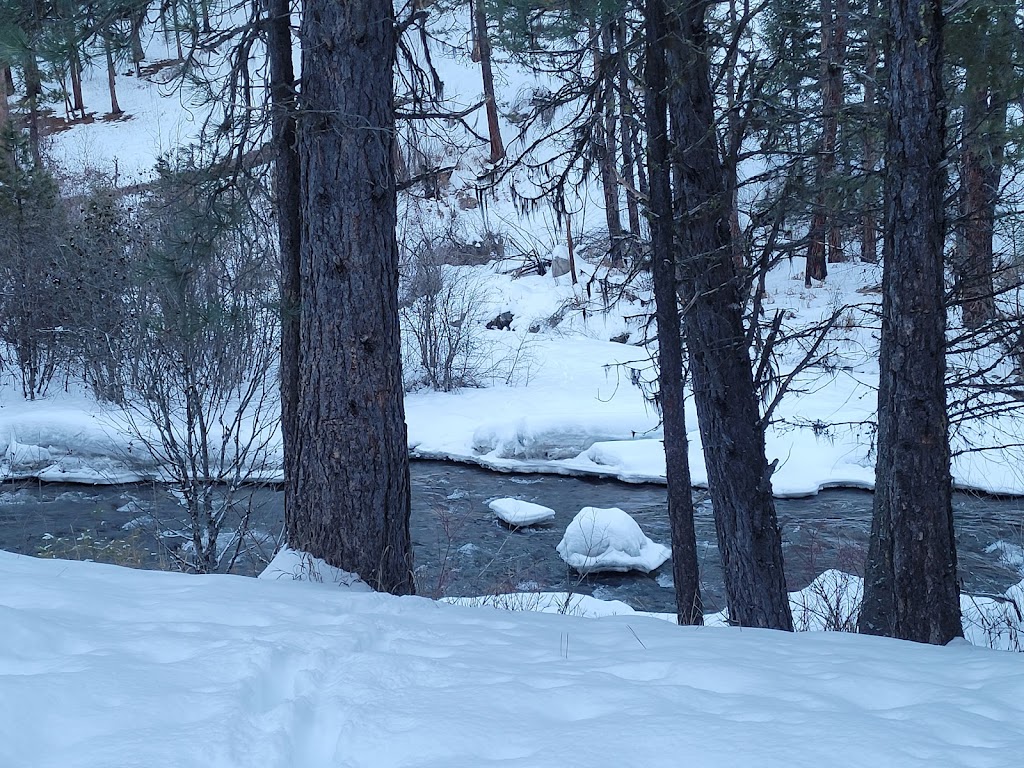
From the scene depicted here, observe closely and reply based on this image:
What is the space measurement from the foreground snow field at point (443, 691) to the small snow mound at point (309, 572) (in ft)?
4.01

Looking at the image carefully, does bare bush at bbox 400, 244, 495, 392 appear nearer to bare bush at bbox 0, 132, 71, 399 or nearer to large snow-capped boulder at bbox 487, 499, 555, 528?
large snow-capped boulder at bbox 487, 499, 555, 528

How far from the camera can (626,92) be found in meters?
5.59

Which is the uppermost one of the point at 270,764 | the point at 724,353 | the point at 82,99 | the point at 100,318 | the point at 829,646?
the point at 82,99

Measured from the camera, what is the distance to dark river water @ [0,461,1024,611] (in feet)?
27.1

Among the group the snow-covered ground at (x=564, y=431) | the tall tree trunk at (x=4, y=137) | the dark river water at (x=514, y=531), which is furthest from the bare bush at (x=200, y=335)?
the tall tree trunk at (x=4, y=137)

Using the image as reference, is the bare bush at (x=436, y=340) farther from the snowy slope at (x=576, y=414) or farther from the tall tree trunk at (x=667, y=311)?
the tall tree trunk at (x=667, y=311)

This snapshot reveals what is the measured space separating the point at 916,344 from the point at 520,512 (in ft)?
20.8

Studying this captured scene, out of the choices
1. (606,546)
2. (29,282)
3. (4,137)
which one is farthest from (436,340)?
(4,137)

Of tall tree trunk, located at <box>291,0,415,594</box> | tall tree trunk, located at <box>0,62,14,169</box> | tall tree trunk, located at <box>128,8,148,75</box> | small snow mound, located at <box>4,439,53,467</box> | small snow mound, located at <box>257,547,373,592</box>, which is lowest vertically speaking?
small snow mound, located at <box>257,547,373,592</box>

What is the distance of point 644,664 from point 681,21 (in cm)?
451

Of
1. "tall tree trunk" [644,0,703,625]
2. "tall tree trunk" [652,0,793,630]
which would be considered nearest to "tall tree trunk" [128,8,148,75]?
"tall tree trunk" [644,0,703,625]

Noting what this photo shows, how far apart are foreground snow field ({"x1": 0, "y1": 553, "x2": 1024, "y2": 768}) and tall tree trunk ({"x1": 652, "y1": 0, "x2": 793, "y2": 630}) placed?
90.1 inches

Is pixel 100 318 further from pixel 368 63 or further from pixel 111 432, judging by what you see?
pixel 368 63

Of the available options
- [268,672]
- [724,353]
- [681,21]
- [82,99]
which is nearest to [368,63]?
[681,21]
